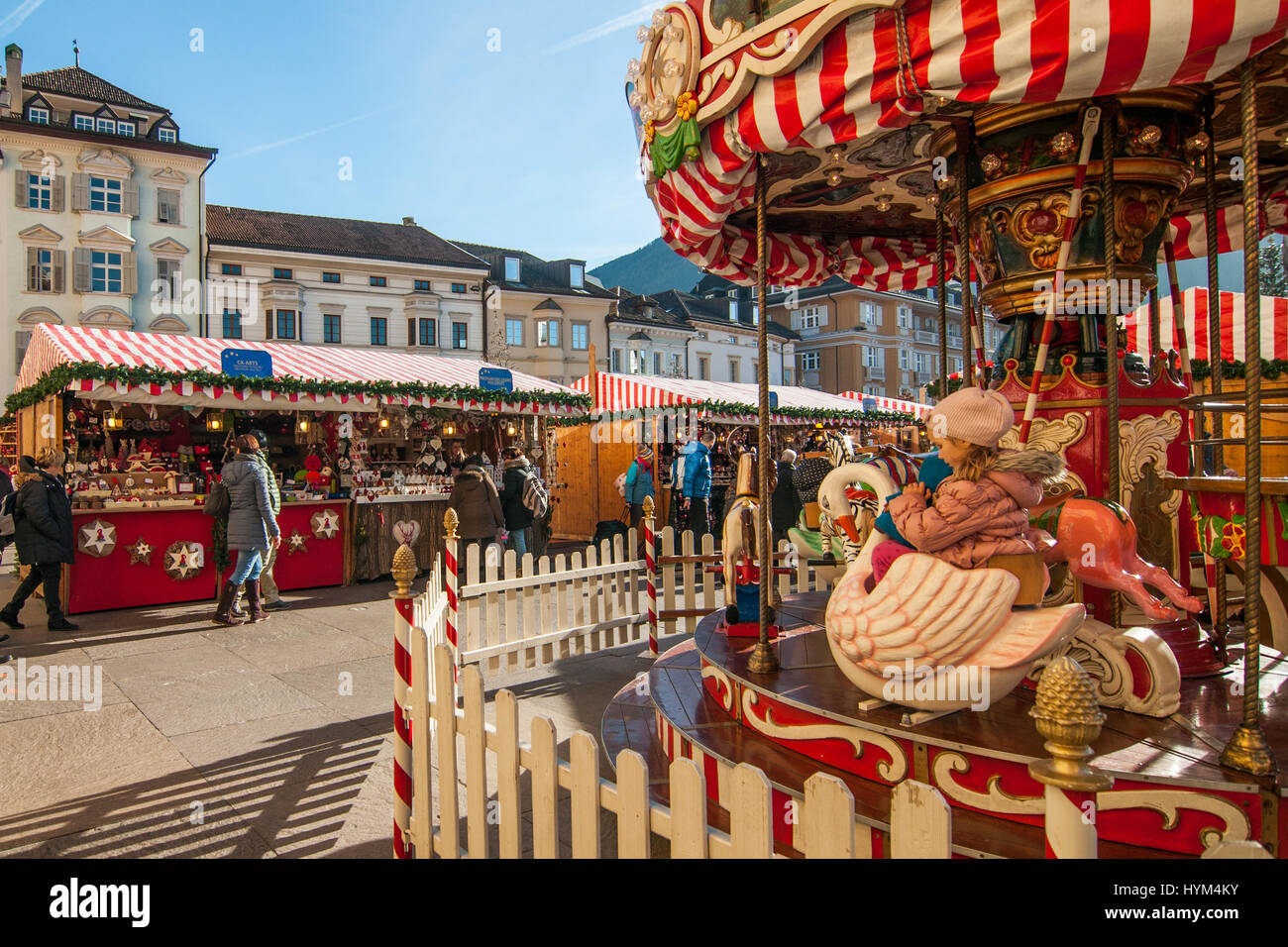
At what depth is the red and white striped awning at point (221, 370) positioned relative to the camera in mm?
10297

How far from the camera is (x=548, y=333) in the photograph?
41531 mm

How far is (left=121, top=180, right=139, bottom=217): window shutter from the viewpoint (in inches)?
1252

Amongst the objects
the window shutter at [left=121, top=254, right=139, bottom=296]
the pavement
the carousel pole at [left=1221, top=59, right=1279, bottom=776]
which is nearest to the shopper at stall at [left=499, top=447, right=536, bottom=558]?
the pavement

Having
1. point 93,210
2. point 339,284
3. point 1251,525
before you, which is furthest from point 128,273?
point 1251,525

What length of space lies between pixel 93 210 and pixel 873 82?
37.8 m

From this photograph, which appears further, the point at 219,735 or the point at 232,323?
the point at 232,323

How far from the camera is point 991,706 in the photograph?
3.12 metres

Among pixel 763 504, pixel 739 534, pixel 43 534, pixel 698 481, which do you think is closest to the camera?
pixel 763 504

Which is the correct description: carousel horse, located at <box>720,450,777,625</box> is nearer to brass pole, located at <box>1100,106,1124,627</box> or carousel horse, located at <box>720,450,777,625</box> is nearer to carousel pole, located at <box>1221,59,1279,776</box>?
brass pole, located at <box>1100,106,1124,627</box>

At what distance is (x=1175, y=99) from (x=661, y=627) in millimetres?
5723

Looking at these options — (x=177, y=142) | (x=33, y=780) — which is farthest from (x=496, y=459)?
(x=177, y=142)

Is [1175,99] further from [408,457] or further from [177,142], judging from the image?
[177,142]

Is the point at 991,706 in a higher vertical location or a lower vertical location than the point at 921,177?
lower

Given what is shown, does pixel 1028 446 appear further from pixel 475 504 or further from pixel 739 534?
pixel 475 504
